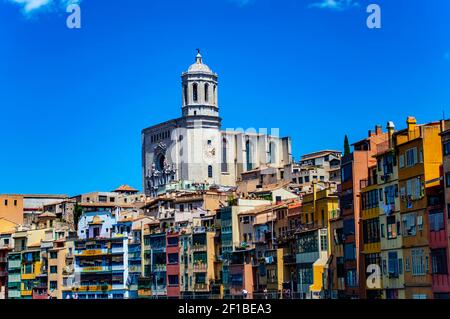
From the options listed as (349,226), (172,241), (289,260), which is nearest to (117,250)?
(172,241)

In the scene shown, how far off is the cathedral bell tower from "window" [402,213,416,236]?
1663 inches

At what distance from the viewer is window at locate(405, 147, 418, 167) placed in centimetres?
2205

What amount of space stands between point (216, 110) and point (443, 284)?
48.2 meters

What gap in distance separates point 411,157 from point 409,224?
154 cm

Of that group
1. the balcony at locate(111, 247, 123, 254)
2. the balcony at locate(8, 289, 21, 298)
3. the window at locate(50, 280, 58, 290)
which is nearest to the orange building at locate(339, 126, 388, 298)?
the balcony at locate(111, 247, 123, 254)

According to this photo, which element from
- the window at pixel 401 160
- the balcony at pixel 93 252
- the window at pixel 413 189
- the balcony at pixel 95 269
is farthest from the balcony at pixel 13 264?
the window at pixel 413 189

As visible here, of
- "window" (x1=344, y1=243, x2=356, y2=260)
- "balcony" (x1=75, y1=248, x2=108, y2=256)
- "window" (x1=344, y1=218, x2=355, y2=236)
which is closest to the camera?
"window" (x1=344, y1=243, x2=356, y2=260)

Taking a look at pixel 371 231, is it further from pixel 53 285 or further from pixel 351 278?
pixel 53 285

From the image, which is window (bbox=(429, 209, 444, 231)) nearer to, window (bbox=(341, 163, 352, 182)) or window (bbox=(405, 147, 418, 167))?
window (bbox=(405, 147, 418, 167))

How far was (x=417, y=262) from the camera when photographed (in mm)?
21531

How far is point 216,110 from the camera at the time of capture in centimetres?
6750

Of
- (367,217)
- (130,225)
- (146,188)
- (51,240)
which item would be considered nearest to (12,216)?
(51,240)

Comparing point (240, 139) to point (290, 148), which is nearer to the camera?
point (240, 139)
